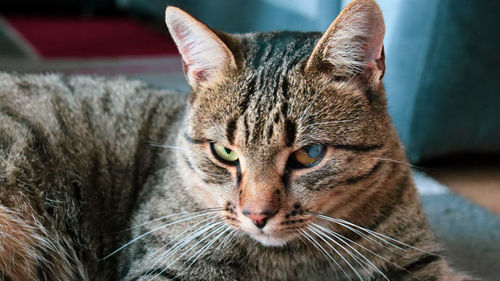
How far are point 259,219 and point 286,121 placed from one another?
0.21 meters

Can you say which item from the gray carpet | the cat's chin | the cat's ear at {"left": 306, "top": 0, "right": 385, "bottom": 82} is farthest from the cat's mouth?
the gray carpet

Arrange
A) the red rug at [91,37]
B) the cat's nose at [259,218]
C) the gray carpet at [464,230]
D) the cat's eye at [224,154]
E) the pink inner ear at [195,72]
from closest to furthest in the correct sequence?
the cat's nose at [259,218] < the cat's eye at [224,154] < the pink inner ear at [195,72] < the gray carpet at [464,230] < the red rug at [91,37]

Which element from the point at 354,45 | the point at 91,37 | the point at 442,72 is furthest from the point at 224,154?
the point at 91,37

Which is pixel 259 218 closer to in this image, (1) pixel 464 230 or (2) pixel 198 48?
(2) pixel 198 48

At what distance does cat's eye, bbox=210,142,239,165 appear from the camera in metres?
1.19

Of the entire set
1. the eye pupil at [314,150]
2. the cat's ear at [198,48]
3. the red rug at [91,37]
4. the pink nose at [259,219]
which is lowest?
the pink nose at [259,219]

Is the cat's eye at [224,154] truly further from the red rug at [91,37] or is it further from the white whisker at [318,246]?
the red rug at [91,37]

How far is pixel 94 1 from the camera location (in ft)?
18.2

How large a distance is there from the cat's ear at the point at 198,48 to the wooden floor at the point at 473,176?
1213 mm

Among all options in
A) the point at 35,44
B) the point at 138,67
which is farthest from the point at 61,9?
the point at 138,67

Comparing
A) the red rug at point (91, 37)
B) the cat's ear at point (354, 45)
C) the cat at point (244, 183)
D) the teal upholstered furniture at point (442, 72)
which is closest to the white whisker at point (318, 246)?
the cat at point (244, 183)

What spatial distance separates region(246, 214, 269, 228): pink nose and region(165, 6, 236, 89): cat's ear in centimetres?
35

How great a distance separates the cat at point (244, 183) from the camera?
3.71 feet

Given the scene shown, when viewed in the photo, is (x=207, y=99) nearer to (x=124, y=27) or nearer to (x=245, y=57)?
(x=245, y=57)
